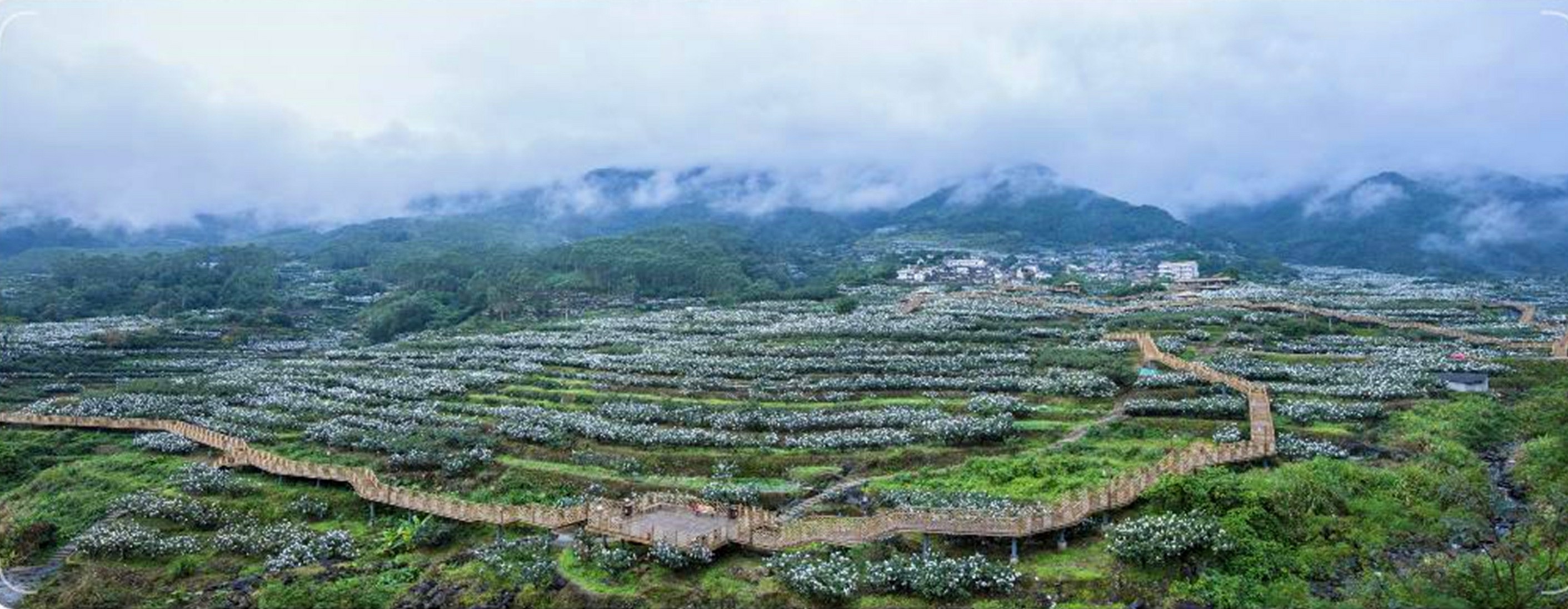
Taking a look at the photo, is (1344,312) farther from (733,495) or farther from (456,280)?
(456,280)

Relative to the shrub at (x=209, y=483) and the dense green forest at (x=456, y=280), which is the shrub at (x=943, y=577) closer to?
the shrub at (x=209, y=483)

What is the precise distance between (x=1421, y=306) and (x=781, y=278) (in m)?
71.4

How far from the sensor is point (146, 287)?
377 feet

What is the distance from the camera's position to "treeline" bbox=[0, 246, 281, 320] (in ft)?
348

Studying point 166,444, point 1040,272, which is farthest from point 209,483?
point 1040,272

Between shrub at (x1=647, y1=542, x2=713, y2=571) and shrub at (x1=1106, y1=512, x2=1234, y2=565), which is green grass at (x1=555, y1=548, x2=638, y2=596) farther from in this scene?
shrub at (x1=1106, y1=512, x2=1234, y2=565)

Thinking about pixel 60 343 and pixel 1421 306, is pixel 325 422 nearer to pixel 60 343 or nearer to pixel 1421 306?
pixel 60 343

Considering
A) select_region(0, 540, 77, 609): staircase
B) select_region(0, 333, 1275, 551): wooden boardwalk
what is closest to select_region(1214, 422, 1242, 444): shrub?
select_region(0, 333, 1275, 551): wooden boardwalk

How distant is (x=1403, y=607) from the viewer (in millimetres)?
20734

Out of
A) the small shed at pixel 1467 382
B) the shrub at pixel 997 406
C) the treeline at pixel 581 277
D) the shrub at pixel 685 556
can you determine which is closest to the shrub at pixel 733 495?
the shrub at pixel 685 556

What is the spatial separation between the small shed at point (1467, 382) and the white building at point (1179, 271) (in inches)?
3198

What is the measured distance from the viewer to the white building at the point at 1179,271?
13000cm

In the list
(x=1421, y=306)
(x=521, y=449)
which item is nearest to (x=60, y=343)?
(x=521, y=449)

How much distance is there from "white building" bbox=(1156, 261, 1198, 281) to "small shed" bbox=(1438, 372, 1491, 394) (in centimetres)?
8122
